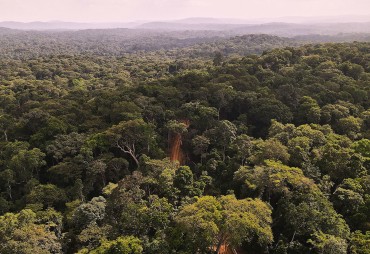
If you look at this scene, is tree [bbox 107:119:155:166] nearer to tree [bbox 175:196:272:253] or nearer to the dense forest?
the dense forest

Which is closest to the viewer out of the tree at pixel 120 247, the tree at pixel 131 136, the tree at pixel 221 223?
the tree at pixel 120 247

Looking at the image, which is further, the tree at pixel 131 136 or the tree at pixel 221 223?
the tree at pixel 131 136

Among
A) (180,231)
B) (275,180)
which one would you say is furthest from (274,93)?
(180,231)

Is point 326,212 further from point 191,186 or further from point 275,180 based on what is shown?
point 191,186

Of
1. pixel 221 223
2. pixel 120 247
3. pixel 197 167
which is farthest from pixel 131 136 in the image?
pixel 221 223

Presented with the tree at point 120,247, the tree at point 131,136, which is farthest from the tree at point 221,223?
the tree at point 131,136

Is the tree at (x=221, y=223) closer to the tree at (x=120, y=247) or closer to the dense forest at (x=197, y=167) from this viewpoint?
the dense forest at (x=197, y=167)

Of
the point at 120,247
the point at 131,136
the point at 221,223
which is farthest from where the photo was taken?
the point at 131,136

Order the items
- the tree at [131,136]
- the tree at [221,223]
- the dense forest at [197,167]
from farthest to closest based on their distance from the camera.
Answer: the tree at [131,136]
the dense forest at [197,167]
the tree at [221,223]

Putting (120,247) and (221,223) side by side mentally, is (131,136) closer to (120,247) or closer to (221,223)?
(120,247)
